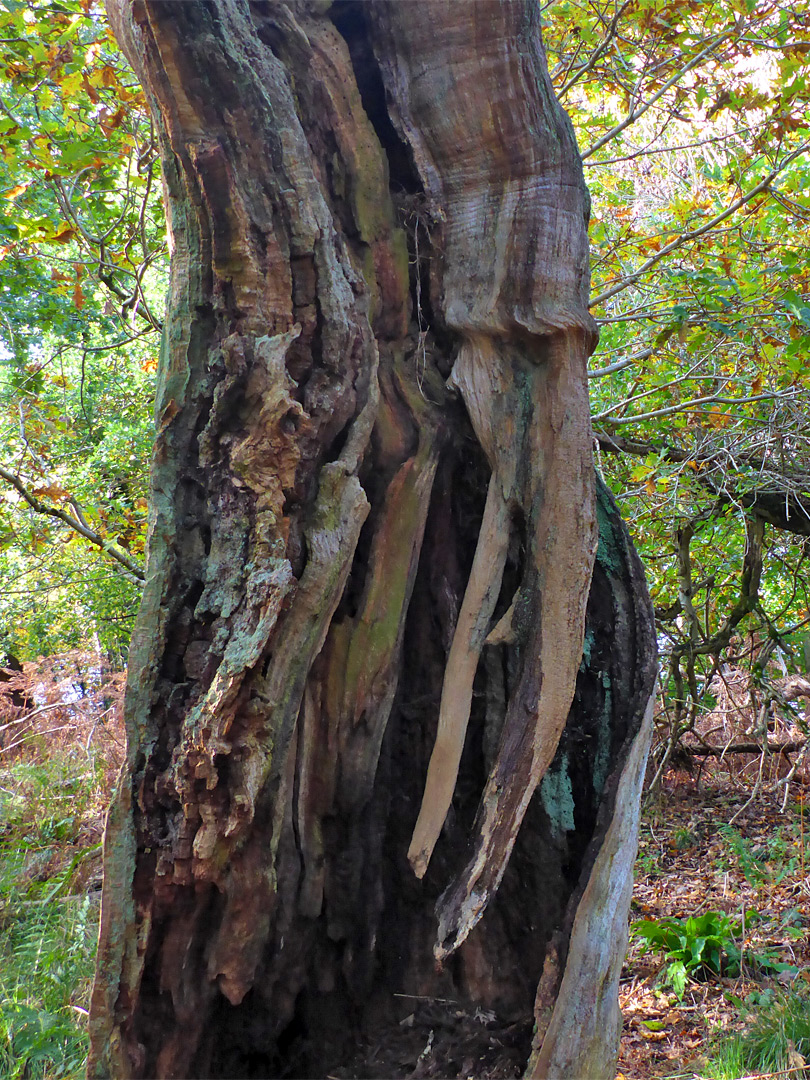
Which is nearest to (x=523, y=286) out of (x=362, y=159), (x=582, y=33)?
(x=362, y=159)

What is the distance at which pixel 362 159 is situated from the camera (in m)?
1.91

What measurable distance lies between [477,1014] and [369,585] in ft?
3.34

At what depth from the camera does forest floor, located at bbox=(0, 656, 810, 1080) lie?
7.93ft

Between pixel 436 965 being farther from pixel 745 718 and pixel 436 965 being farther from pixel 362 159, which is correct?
pixel 745 718

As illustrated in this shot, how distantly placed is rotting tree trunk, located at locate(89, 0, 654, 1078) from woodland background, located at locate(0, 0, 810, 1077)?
1.31m

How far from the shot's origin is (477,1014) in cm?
178

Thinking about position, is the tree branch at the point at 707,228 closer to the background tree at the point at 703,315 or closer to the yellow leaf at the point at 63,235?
the background tree at the point at 703,315

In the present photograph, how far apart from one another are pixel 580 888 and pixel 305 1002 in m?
0.68

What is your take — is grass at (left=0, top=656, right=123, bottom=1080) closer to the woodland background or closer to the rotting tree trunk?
the woodland background

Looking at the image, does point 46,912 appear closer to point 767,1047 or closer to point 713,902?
point 767,1047

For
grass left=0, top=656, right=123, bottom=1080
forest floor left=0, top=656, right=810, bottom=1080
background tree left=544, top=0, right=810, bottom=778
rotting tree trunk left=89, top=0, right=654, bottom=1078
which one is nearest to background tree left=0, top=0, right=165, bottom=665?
grass left=0, top=656, right=123, bottom=1080

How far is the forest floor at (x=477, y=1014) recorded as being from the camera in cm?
242

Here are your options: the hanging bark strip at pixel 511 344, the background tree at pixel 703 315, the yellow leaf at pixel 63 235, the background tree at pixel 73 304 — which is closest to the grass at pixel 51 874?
the background tree at pixel 73 304

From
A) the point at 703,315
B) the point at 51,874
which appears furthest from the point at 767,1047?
the point at 51,874
